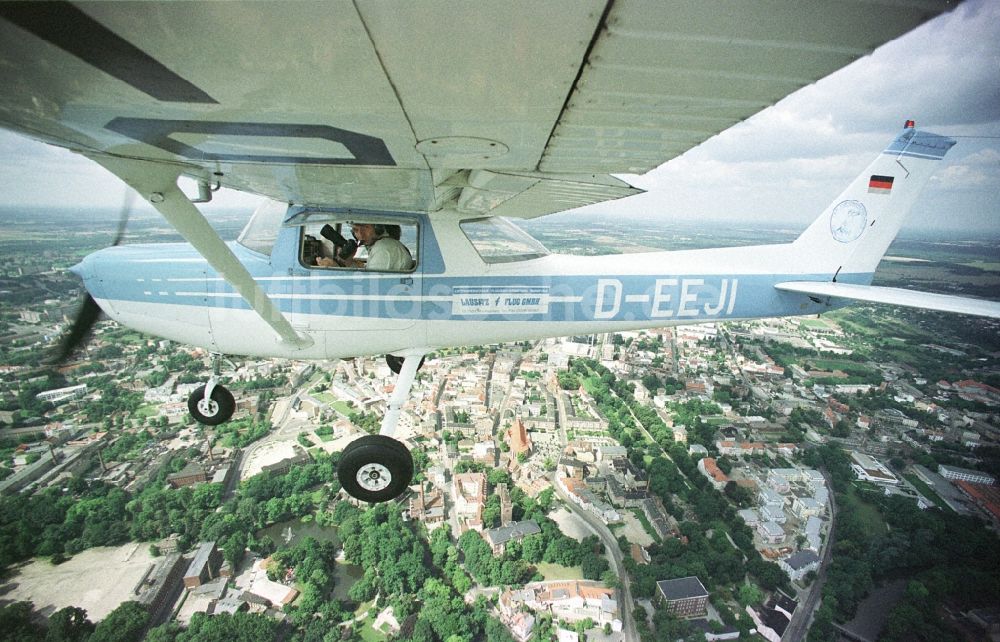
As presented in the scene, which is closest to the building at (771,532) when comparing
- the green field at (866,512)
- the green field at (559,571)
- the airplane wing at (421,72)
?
the green field at (866,512)

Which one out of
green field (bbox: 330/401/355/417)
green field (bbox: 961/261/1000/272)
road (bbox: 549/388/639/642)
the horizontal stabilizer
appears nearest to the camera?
the horizontal stabilizer

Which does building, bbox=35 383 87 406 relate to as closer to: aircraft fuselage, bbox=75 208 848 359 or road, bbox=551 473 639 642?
aircraft fuselage, bbox=75 208 848 359

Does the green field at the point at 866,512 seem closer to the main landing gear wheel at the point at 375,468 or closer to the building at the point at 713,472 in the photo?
the building at the point at 713,472

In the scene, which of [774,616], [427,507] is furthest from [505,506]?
[774,616]

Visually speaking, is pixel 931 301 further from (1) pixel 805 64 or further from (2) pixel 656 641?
(2) pixel 656 641

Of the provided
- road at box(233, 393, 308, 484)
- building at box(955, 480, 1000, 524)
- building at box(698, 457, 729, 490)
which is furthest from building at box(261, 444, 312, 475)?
building at box(955, 480, 1000, 524)

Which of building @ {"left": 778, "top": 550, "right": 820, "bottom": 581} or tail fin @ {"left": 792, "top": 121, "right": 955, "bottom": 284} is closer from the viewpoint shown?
tail fin @ {"left": 792, "top": 121, "right": 955, "bottom": 284}

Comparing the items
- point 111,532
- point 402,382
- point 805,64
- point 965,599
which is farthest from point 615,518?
point 111,532
